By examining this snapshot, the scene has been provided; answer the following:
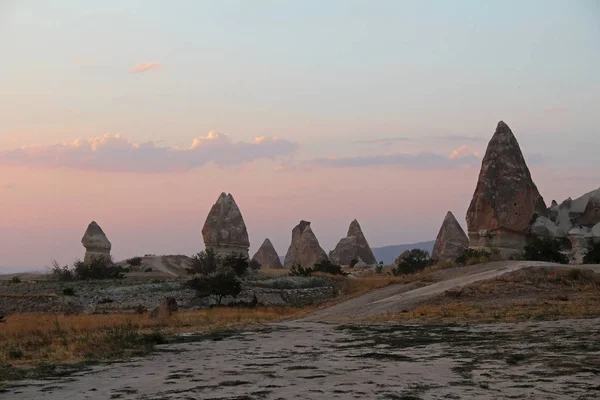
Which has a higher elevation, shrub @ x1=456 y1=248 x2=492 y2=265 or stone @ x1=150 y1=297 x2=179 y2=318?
shrub @ x1=456 y1=248 x2=492 y2=265

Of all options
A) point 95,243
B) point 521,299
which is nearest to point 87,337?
point 521,299

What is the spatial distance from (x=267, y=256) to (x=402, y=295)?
181 feet

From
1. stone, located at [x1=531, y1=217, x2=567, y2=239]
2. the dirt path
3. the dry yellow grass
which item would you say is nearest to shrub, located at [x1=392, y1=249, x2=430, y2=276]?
stone, located at [x1=531, y1=217, x2=567, y2=239]

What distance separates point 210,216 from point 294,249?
19808 mm

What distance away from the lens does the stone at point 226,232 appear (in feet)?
182

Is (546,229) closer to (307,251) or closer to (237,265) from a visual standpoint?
(237,265)

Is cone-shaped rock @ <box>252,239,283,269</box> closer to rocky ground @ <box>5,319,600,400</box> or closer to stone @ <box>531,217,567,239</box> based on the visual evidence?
stone @ <box>531,217,567,239</box>

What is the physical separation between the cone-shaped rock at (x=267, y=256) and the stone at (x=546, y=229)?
37.3 meters

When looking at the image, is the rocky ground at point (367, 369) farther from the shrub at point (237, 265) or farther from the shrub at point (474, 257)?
the shrub at point (237, 265)

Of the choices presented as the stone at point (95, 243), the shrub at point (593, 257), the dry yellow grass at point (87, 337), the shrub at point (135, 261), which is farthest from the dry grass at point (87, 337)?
the shrub at point (135, 261)

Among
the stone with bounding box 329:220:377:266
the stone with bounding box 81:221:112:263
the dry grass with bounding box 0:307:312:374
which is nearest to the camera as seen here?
the dry grass with bounding box 0:307:312:374

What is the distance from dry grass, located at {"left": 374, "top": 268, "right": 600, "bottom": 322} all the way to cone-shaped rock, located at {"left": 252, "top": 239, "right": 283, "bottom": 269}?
55.5 meters

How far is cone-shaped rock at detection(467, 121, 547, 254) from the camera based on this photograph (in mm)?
43625

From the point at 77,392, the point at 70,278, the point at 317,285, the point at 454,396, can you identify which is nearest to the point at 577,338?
the point at 454,396
